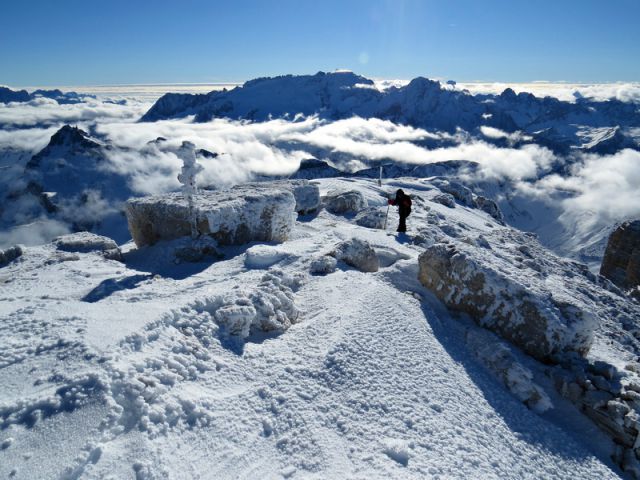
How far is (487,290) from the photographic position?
35.9ft

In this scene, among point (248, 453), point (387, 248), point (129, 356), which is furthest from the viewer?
point (387, 248)

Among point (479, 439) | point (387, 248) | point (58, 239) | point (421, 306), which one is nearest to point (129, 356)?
point (479, 439)

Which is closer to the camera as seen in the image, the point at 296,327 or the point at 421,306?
the point at 296,327

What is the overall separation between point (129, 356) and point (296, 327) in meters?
3.83

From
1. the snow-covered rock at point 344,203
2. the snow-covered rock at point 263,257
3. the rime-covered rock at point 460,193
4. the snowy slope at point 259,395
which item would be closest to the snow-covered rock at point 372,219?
the snow-covered rock at point 344,203

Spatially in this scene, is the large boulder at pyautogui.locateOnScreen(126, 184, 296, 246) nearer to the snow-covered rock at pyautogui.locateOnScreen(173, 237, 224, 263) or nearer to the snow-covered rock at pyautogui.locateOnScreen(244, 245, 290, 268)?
the snow-covered rock at pyautogui.locateOnScreen(173, 237, 224, 263)

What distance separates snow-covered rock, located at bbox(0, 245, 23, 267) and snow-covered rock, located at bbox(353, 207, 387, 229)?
15344mm

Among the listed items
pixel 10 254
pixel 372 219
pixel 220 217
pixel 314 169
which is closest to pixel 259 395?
pixel 220 217

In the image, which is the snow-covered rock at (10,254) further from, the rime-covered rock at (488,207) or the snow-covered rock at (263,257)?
the rime-covered rock at (488,207)

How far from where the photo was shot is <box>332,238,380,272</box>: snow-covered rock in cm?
1349

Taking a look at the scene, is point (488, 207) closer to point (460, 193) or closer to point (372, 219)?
point (460, 193)

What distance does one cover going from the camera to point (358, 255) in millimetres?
13602

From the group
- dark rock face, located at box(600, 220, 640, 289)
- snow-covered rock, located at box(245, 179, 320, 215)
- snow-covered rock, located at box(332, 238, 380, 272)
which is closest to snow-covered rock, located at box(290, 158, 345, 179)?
dark rock face, located at box(600, 220, 640, 289)

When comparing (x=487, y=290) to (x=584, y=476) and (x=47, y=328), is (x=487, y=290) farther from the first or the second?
(x=47, y=328)
